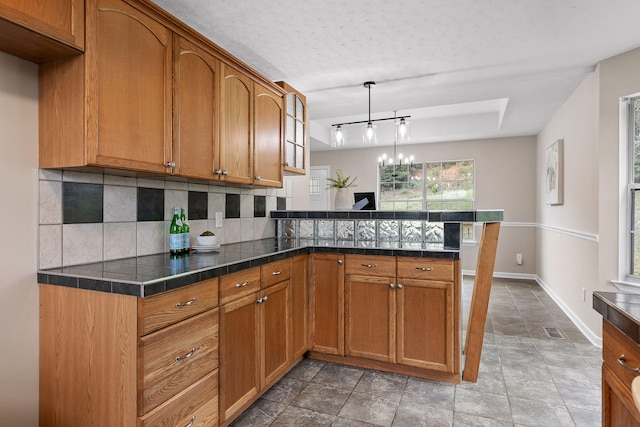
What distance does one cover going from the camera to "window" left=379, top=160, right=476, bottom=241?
6.29 meters

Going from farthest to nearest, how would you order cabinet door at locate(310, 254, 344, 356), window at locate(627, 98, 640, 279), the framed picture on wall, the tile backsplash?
the framed picture on wall → window at locate(627, 98, 640, 279) → cabinet door at locate(310, 254, 344, 356) → the tile backsplash

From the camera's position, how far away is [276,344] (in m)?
2.31

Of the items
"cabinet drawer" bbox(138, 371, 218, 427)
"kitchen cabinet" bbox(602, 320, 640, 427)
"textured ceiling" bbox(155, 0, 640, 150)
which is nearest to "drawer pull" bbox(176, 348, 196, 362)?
"cabinet drawer" bbox(138, 371, 218, 427)

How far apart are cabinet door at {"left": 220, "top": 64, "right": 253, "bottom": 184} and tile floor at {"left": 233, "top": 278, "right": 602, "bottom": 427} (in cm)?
145

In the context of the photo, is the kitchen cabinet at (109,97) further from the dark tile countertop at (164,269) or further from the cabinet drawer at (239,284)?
the cabinet drawer at (239,284)

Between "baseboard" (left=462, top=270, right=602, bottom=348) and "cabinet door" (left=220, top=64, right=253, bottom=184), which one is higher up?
"cabinet door" (left=220, top=64, right=253, bottom=184)

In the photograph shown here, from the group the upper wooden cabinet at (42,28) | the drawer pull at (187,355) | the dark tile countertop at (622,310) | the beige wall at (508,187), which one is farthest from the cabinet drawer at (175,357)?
the beige wall at (508,187)

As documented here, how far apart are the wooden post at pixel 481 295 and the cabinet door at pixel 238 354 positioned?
146 centimetres

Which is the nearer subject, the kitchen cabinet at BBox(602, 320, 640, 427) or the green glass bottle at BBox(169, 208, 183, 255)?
the kitchen cabinet at BBox(602, 320, 640, 427)

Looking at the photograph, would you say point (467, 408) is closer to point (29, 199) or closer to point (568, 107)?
point (29, 199)

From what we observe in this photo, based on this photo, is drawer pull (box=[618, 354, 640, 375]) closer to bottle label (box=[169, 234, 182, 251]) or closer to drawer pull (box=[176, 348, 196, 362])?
drawer pull (box=[176, 348, 196, 362])

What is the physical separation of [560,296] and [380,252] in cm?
321

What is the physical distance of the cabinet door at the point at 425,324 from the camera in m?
2.37

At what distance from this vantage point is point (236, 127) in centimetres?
235
